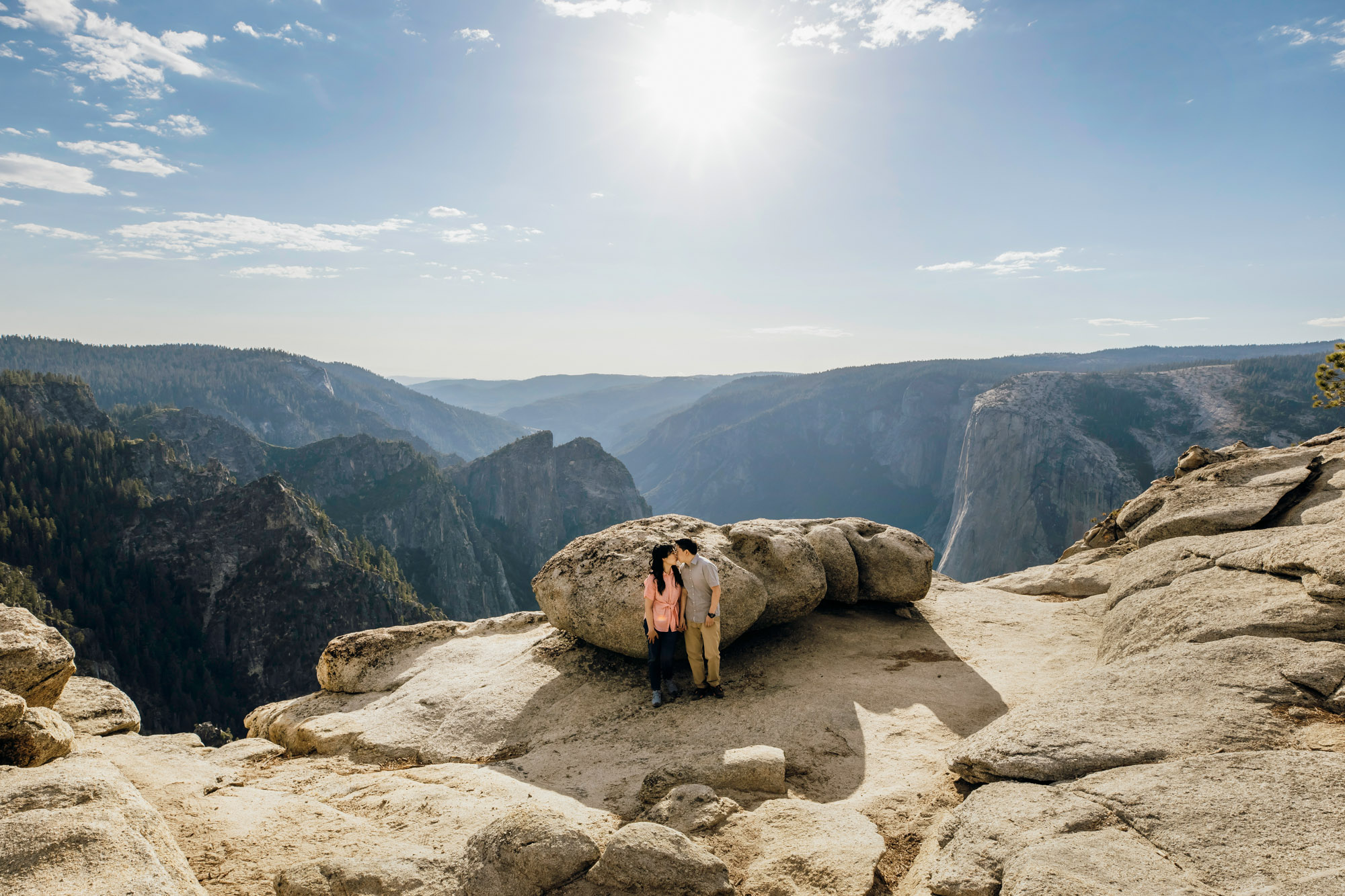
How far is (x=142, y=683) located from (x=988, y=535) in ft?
568

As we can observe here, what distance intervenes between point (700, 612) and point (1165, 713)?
263 inches

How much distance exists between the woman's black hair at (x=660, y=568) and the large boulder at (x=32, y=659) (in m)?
9.02

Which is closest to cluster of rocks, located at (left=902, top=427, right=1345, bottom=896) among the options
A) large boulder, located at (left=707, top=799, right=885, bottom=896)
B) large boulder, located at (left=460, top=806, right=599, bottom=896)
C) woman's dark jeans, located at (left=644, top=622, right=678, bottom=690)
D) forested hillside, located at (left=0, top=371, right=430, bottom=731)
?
large boulder, located at (left=707, top=799, right=885, bottom=896)

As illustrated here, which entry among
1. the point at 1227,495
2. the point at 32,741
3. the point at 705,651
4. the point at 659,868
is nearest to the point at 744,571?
the point at 705,651

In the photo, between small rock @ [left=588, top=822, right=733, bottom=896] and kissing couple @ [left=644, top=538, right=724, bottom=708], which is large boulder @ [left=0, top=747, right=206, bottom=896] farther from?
kissing couple @ [left=644, top=538, right=724, bottom=708]

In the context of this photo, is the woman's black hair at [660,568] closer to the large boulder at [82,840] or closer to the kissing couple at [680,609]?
the kissing couple at [680,609]

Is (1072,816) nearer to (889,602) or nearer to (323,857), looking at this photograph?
(323,857)

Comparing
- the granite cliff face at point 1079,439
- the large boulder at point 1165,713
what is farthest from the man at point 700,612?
the granite cliff face at point 1079,439

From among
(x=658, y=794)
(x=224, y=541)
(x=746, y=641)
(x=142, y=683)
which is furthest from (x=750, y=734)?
(x=224, y=541)

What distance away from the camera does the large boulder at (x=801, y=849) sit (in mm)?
6387

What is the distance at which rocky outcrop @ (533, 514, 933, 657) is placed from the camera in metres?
13.3

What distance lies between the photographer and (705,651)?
468 inches

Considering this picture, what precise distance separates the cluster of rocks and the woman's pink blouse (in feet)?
16.5

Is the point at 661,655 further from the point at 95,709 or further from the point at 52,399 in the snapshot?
the point at 52,399
